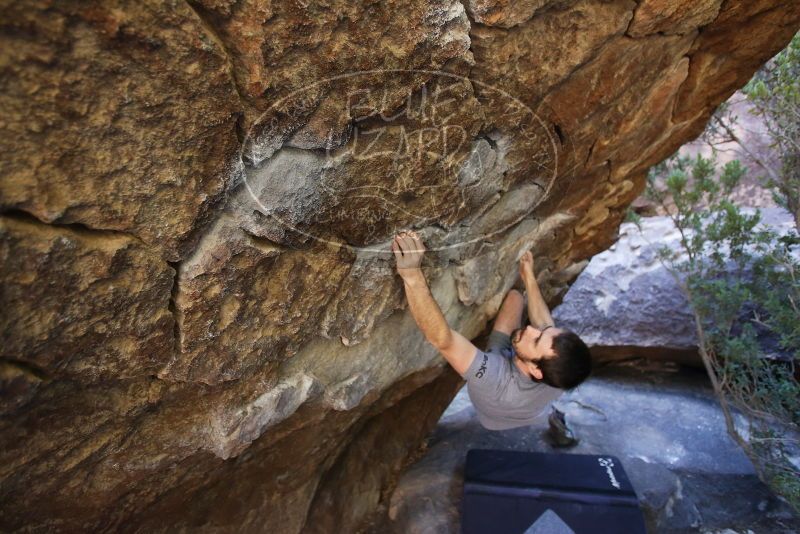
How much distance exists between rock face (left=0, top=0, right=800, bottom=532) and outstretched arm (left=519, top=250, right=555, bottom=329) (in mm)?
228

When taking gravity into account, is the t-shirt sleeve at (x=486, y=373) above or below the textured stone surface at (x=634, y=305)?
above

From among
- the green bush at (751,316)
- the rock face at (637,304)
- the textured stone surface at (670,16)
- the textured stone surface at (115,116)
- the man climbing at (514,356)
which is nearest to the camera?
the textured stone surface at (115,116)

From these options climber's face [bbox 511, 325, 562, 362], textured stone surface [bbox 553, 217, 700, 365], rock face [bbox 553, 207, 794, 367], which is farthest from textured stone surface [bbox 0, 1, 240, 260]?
textured stone surface [bbox 553, 217, 700, 365]

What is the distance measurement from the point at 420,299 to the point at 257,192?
0.87 m

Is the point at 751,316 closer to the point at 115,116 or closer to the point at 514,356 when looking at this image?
the point at 514,356

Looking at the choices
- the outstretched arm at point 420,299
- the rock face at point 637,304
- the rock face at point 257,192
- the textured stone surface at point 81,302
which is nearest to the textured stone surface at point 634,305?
the rock face at point 637,304

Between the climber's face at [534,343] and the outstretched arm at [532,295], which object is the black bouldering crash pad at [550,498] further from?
the outstretched arm at [532,295]

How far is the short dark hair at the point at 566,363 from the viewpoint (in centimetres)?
251

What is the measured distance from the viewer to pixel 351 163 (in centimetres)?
164

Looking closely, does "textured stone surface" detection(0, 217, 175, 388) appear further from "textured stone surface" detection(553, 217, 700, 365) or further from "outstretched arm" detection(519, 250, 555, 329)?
"textured stone surface" detection(553, 217, 700, 365)

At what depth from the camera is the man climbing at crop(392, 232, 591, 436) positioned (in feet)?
7.40

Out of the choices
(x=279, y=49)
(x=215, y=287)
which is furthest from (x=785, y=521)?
(x=279, y=49)

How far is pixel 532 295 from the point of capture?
9.19 feet

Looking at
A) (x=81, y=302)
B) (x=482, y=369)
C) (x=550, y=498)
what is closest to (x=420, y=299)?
(x=482, y=369)
